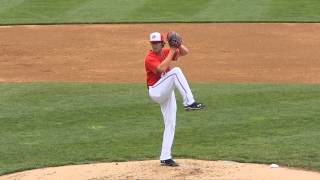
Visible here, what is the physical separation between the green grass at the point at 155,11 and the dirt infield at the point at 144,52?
82 centimetres

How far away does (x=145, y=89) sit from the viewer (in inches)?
550

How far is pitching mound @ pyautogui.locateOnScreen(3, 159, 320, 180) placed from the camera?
842cm

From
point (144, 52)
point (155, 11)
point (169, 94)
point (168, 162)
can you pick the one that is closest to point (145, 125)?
point (168, 162)

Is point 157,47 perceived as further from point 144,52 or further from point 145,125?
point 144,52

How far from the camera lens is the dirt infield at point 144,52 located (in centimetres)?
1585

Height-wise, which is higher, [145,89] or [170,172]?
[145,89]

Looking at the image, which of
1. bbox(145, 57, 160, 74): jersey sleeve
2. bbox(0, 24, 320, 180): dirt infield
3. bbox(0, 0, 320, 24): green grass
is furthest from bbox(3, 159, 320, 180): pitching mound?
bbox(0, 0, 320, 24): green grass

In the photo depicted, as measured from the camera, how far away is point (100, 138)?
10.7 metres

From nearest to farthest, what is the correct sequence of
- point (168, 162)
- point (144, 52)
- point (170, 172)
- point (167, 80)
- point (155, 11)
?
1. point (167, 80)
2. point (170, 172)
3. point (168, 162)
4. point (144, 52)
5. point (155, 11)

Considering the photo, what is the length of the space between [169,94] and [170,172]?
950 mm

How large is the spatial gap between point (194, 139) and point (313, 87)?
442cm

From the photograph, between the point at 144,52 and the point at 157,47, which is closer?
the point at 157,47

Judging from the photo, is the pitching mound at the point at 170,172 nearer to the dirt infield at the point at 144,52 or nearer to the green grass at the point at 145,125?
the green grass at the point at 145,125

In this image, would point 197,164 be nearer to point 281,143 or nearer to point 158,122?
point 281,143
